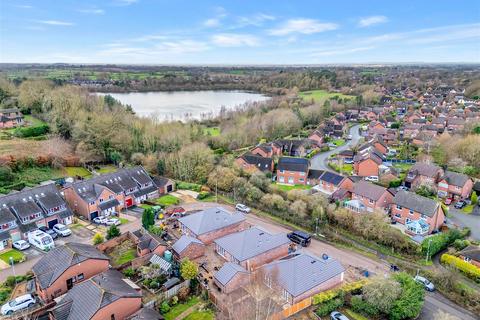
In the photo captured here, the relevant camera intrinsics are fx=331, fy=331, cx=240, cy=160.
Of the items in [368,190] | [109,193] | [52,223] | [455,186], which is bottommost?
[52,223]

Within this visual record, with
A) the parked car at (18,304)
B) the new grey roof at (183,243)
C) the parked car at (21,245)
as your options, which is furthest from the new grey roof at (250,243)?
the parked car at (21,245)

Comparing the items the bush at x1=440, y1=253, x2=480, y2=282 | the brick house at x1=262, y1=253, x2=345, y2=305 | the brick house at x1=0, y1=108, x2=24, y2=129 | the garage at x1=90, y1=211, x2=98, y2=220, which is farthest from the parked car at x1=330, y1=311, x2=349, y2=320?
the brick house at x1=0, y1=108, x2=24, y2=129

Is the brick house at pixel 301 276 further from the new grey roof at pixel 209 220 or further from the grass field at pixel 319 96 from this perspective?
the grass field at pixel 319 96

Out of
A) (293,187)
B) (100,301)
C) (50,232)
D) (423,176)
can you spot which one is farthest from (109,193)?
(423,176)

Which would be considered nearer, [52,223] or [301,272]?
[301,272]

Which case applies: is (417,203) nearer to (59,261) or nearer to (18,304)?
(59,261)

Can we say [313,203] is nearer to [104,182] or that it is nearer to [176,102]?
[104,182]
